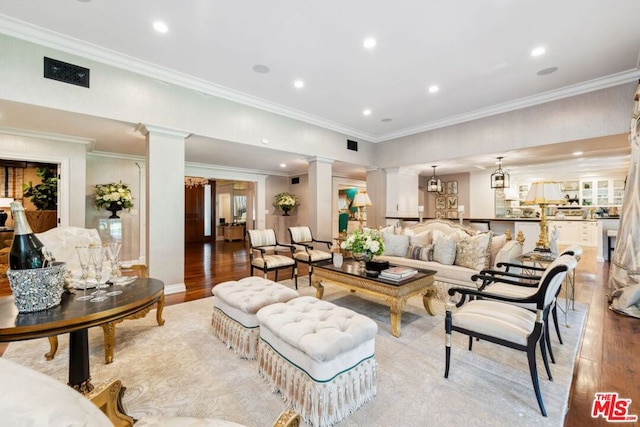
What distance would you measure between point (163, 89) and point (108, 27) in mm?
967

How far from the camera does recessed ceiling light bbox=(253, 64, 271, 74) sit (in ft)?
12.3

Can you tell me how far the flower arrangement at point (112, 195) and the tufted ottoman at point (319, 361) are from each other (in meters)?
5.23

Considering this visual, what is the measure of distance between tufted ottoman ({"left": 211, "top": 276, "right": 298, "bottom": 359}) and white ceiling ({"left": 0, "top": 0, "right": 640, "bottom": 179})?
2752 millimetres

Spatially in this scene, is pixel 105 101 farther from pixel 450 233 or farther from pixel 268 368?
Answer: pixel 450 233

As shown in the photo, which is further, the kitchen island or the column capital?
the kitchen island

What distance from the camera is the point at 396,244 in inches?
179

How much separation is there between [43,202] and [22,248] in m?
6.61

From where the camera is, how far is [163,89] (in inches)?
154

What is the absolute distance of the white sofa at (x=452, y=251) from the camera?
3.63 metres

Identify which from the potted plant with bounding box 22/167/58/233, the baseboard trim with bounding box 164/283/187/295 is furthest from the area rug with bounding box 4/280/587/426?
the potted plant with bounding box 22/167/58/233

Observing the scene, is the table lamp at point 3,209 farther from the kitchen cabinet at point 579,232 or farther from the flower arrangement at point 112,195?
the kitchen cabinet at point 579,232

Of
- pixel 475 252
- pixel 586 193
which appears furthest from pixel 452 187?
pixel 475 252

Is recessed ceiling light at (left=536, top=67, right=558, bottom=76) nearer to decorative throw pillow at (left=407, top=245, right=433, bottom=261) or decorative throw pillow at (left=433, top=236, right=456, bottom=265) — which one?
decorative throw pillow at (left=433, top=236, right=456, bottom=265)

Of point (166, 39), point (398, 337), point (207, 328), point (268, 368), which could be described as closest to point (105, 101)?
point (166, 39)
